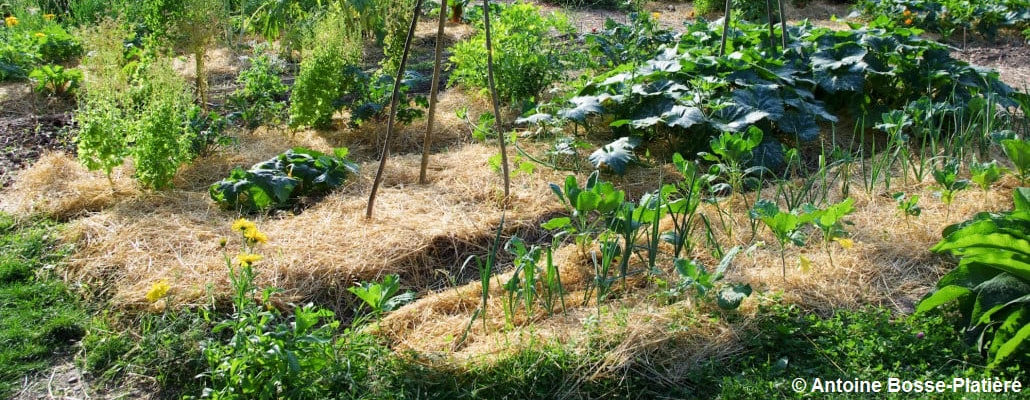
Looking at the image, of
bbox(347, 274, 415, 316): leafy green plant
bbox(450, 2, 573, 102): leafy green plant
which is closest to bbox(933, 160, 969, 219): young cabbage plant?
bbox(347, 274, 415, 316): leafy green plant

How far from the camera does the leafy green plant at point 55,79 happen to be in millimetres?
5676

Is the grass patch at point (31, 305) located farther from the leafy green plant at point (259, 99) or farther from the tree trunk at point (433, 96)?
the tree trunk at point (433, 96)

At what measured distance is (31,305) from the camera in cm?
326

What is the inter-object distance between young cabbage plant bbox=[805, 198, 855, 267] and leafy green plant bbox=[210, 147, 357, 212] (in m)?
2.29

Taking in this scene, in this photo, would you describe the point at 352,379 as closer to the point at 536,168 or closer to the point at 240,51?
the point at 536,168

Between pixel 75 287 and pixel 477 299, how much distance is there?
1.65m

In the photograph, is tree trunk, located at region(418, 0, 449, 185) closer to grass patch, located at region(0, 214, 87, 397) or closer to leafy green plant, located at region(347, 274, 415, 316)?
leafy green plant, located at region(347, 274, 415, 316)

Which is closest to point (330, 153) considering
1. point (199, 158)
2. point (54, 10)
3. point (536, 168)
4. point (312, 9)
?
point (199, 158)

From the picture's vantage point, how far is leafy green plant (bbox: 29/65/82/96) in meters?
5.68

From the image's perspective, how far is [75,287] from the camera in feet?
11.1

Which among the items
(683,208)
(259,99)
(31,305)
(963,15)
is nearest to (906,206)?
(683,208)

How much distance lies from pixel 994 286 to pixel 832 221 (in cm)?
61

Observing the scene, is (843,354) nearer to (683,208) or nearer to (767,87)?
(683,208)

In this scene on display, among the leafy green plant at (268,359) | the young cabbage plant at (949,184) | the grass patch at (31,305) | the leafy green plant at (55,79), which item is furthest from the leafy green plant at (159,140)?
the young cabbage plant at (949,184)
